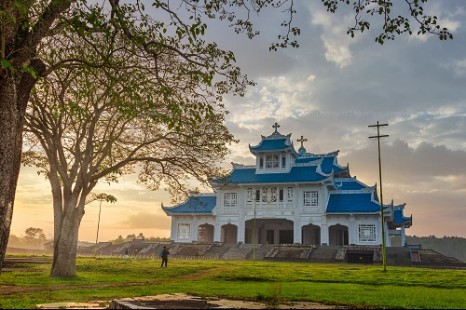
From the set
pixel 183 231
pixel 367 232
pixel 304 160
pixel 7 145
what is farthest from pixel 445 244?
pixel 7 145

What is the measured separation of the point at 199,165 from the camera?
20.6m

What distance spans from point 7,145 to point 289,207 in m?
42.8


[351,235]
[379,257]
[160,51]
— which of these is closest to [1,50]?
[160,51]

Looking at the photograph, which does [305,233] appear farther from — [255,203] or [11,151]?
[11,151]

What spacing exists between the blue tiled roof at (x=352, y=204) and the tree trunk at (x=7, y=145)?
40579mm

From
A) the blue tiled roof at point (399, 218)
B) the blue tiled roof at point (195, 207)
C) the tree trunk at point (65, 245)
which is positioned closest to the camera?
the tree trunk at point (65, 245)

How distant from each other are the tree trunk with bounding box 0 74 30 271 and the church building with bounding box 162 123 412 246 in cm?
3699

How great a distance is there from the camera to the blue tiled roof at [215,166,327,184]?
158 ft

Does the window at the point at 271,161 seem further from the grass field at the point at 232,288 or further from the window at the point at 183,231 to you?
the grass field at the point at 232,288

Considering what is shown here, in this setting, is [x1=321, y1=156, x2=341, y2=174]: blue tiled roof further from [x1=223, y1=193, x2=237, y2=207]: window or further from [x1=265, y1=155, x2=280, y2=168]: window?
[x1=223, y1=193, x2=237, y2=207]: window

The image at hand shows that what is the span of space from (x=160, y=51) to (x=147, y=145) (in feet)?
32.7

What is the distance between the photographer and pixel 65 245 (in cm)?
1816

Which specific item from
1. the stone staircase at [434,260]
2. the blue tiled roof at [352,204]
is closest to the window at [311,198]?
the blue tiled roof at [352,204]

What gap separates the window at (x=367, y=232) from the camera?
45281 mm
